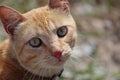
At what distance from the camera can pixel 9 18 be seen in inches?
83.7

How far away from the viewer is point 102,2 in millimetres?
4895

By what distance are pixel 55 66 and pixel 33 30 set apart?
22cm

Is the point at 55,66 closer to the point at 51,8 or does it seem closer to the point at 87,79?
the point at 51,8

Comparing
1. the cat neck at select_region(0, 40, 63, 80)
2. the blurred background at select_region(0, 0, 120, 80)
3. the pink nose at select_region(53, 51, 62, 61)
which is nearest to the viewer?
the pink nose at select_region(53, 51, 62, 61)

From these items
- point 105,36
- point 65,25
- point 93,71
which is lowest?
point 105,36

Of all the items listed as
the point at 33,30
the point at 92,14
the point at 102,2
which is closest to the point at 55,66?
the point at 33,30

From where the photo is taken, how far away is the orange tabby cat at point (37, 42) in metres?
2.11

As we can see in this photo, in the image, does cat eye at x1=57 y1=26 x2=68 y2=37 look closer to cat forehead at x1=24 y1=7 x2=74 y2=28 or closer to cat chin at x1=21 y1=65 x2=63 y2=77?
cat forehead at x1=24 y1=7 x2=74 y2=28

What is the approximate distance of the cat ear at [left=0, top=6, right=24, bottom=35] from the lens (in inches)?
82.1

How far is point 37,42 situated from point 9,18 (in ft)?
0.63

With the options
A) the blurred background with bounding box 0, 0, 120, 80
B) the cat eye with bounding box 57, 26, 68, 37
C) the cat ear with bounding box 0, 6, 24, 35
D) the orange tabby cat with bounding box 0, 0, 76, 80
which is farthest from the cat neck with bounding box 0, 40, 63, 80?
the blurred background with bounding box 0, 0, 120, 80

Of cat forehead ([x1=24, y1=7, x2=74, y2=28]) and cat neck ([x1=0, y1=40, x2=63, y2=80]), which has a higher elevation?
cat forehead ([x1=24, y1=7, x2=74, y2=28])

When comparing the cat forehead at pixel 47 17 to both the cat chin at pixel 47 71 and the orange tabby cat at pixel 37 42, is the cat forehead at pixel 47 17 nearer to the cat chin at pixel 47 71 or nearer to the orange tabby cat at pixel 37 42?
the orange tabby cat at pixel 37 42

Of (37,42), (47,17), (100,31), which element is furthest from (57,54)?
(100,31)
